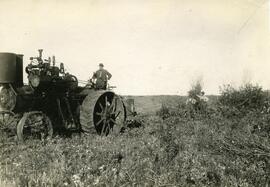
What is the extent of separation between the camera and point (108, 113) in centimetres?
1239

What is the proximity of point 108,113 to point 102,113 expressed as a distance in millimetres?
227

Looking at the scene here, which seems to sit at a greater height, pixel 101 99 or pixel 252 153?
pixel 101 99

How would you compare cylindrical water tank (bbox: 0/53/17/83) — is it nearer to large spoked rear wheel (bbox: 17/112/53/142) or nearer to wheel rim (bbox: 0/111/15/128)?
wheel rim (bbox: 0/111/15/128)

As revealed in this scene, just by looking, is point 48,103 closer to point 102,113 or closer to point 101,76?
point 102,113

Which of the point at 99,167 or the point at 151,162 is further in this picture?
the point at 151,162

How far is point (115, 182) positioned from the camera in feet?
18.1

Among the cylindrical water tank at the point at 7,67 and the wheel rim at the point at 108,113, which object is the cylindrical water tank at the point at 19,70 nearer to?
the cylindrical water tank at the point at 7,67

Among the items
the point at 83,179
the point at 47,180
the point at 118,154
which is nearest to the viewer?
the point at 47,180

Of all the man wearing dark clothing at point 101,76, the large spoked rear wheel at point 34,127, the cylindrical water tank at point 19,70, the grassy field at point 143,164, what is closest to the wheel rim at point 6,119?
the large spoked rear wheel at point 34,127

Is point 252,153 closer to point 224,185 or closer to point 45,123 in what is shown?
point 224,185

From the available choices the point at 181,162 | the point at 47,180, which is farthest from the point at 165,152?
the point at 47,180

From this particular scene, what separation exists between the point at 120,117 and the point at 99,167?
6234 mm

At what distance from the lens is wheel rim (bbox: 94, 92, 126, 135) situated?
1223cm

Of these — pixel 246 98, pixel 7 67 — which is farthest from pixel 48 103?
pixel 246 98
